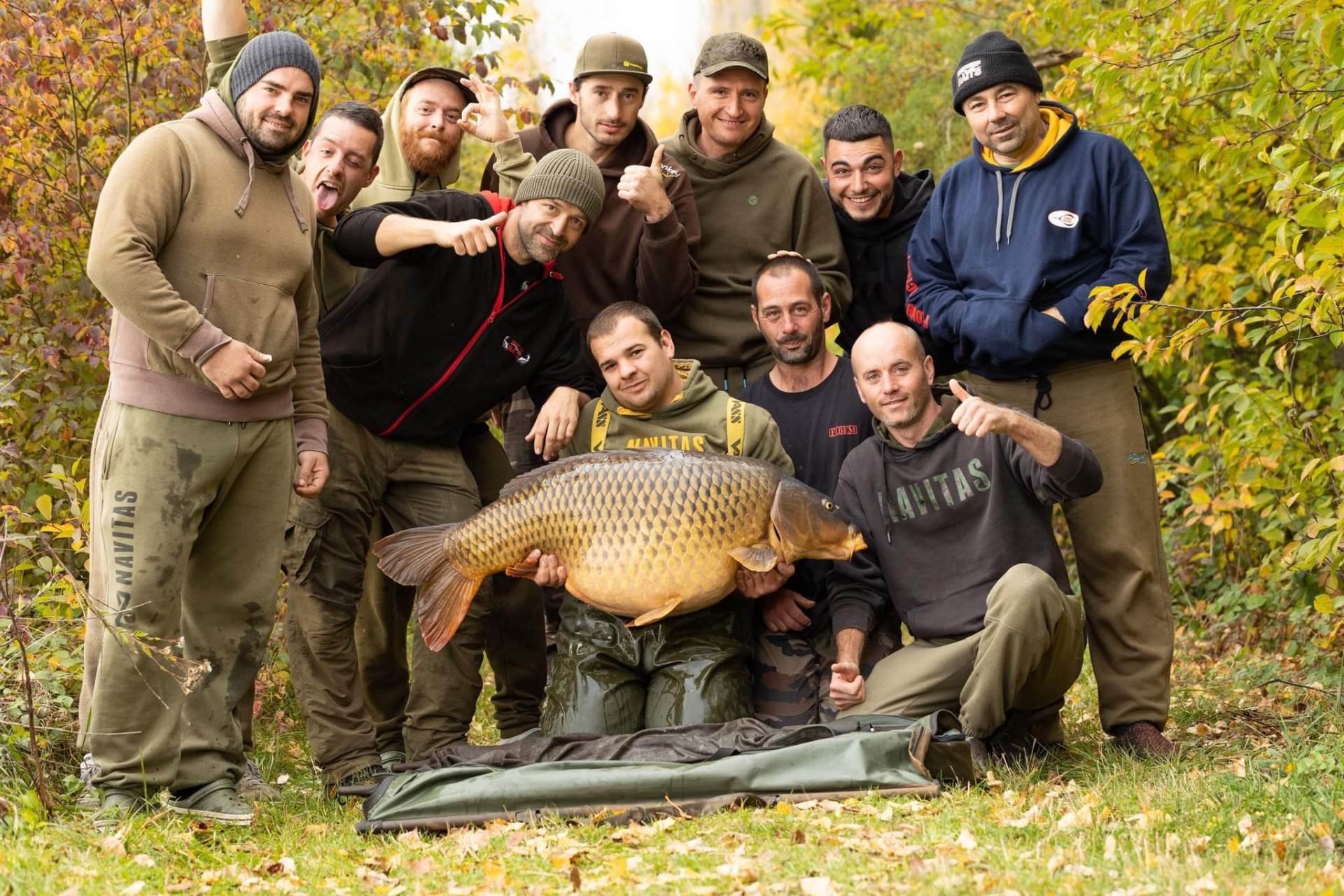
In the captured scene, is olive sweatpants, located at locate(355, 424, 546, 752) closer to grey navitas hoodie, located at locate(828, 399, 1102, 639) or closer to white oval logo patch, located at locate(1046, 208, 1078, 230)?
grey navitas hoodie, located at locate(828, 399, 1102, 639)

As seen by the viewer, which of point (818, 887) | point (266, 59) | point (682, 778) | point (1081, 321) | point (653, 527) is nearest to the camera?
point (818, 887)

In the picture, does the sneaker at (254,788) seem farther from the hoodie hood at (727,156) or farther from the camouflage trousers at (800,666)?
the hoodie hood at (727,156)

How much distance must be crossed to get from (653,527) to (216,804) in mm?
1762

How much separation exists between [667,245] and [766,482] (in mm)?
1276

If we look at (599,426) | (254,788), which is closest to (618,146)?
(599,426)

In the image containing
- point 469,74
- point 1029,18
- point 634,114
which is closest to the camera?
point 634,114

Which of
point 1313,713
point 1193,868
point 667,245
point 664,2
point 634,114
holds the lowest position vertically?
point 1313,713

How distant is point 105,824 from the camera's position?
4.57m

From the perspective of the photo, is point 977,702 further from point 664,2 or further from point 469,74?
point 664,2

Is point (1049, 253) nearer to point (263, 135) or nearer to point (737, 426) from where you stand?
point (737, 426)

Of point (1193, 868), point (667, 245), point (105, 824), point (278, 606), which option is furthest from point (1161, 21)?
point (105, 824)

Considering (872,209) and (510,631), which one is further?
(872,209)

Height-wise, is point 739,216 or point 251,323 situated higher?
point 739,216

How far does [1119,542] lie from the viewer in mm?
5719
